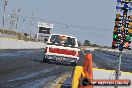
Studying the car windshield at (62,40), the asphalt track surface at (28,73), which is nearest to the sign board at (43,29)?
the asphalt track surface at (28,73)

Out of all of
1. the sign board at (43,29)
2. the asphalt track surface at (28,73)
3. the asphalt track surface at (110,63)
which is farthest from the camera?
the sign board at (43,29)

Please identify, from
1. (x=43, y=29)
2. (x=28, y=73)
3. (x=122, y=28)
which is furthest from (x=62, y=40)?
(x=43, y=29)

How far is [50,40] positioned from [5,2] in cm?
6580

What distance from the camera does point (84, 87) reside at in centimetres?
997

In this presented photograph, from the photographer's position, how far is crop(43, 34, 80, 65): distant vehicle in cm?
2872

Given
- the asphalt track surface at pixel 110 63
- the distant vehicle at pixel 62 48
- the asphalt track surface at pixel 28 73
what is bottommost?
the asphalt track surface at pixel 110 63

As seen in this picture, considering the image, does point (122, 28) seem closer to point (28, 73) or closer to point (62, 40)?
point (28, 73)

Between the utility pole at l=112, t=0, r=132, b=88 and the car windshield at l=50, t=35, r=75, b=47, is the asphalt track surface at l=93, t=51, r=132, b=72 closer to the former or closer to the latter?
the utility pole at l=112, t=0, r=132, b=88

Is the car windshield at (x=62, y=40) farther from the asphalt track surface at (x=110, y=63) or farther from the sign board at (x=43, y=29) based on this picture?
the sign board at (x=43, y=29)

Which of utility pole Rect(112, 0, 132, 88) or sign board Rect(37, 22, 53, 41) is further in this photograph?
sign board Rect(37, 22, 53, 41)

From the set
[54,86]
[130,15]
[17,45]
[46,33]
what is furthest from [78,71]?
[46,33]

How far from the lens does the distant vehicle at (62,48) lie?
2872 cm

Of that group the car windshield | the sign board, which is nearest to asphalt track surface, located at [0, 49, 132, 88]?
the car windshield

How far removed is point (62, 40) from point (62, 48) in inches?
20.2
